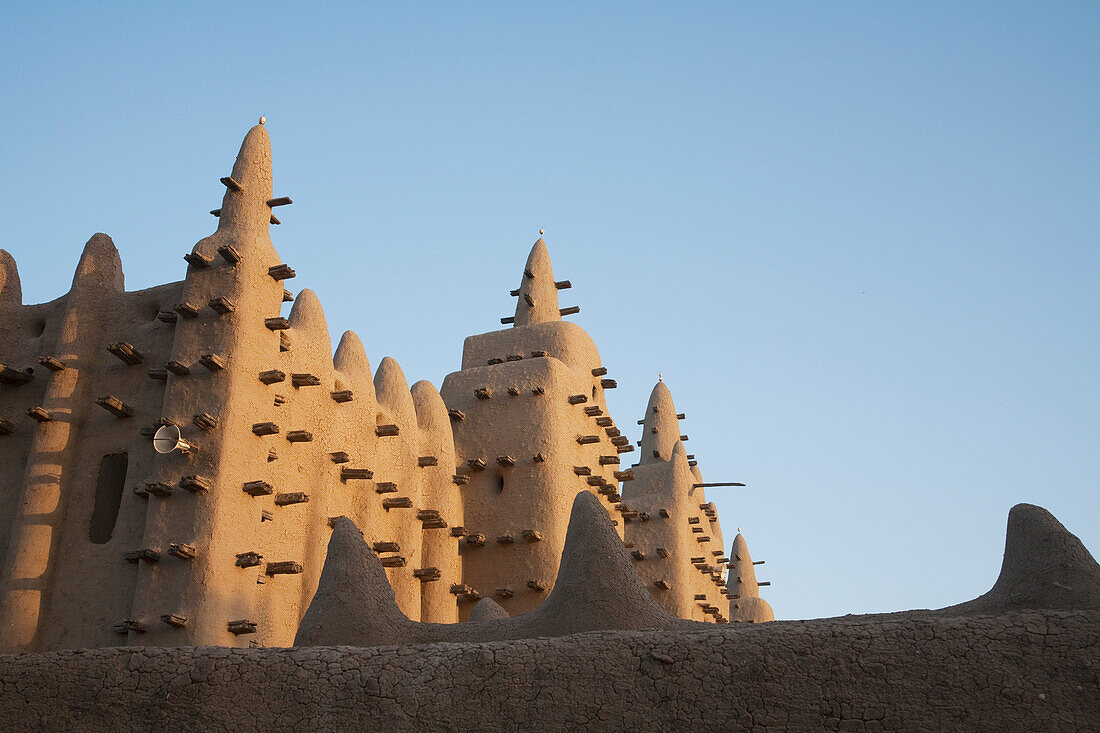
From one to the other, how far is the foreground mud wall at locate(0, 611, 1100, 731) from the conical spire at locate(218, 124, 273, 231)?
10.00 meters

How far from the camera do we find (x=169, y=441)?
609 inches

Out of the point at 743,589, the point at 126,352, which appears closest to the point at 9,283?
the point at 126,352

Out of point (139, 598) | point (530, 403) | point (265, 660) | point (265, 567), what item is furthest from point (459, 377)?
point (265, 660)

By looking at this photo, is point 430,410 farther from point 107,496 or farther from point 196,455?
point 107,496

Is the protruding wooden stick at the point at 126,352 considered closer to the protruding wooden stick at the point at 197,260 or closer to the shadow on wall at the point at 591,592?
the protruding wooden stick at the point at 197,260

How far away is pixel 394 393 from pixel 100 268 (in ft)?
17.5

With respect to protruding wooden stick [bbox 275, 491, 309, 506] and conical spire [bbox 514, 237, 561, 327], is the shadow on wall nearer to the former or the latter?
protruding wooden stick [bbox 275, 491, 309, 506]

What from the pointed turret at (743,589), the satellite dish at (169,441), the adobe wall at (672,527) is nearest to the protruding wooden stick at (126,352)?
the satellite dish at (169,441)

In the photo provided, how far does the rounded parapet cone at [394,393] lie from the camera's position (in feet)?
65.8

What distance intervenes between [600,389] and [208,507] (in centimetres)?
1130

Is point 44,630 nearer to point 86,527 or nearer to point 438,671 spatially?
point 86,527

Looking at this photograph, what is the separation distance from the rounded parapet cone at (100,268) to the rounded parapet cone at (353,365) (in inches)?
145

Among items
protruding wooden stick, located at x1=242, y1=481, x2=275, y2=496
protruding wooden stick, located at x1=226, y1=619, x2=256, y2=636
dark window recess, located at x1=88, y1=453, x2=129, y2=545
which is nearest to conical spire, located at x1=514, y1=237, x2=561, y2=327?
protruding wooden stick, located at x1=242, y1=481, x2=275, y2=496

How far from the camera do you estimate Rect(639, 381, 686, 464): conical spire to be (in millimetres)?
29962
